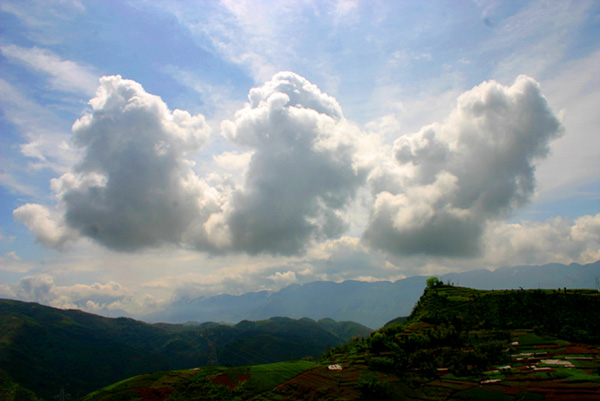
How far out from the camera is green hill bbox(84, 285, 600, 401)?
164ft

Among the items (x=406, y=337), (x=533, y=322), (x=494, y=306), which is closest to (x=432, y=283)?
(x=494, y=306)

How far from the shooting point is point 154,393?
171 ft

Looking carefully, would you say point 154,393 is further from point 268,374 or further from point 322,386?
point 322,386

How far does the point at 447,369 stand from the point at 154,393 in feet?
164

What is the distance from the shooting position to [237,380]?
57625mm

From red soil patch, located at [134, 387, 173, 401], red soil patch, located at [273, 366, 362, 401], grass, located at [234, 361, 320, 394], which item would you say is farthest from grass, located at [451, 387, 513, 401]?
red soil patch, located at [134, 387, 173, 401]

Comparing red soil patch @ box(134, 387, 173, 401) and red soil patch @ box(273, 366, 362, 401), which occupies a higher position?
red soil patch @ box(134, 387, 173, 401)

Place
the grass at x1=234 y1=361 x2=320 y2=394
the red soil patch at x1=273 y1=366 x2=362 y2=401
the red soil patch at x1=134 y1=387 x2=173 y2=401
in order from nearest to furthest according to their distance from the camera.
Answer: the red soil patch at x1=134 y1=387 x2=173 y2=401, the red soil patch at x1=273 y1=366 x2=362 y2=401, the grass at x1=234 y1=361 x2=320 y2=394

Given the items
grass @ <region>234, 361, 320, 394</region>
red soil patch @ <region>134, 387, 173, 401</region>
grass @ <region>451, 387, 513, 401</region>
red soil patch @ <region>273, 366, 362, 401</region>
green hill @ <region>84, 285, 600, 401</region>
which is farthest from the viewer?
grass @ <region>234, 361, 320, 394</region>

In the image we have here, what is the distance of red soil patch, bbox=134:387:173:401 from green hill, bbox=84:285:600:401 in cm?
16

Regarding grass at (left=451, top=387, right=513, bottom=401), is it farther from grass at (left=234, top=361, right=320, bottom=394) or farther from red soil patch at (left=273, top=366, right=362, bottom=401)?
grass at (left=234, top=361, right=320, bottom=394)

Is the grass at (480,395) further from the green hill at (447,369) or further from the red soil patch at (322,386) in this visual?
the red soil patch at (322,386)

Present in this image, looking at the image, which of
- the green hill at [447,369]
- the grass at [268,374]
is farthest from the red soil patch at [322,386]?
the grass at [268,374]

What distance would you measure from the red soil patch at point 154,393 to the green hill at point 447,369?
16 centimetres
